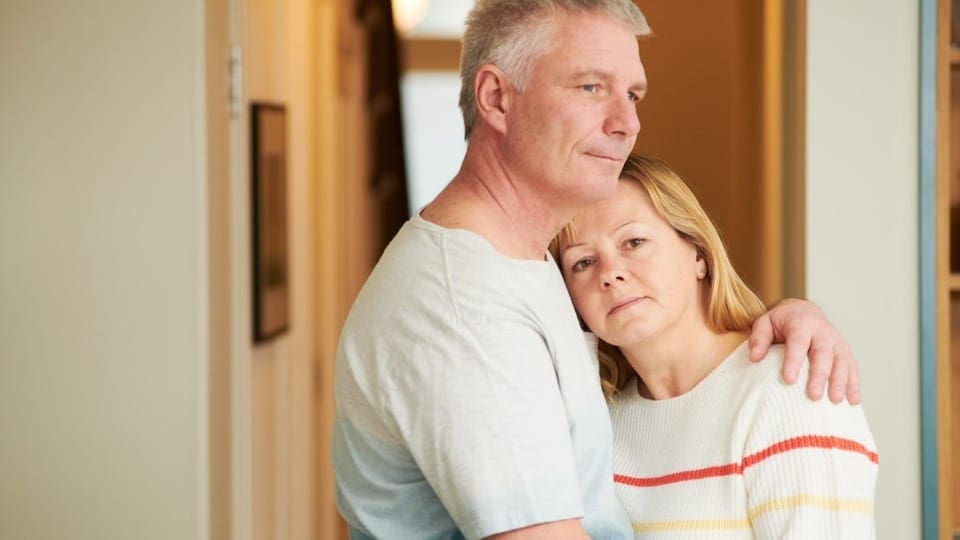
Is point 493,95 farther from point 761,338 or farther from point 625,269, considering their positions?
point 761,338

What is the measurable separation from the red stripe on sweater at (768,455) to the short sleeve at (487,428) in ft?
1.31

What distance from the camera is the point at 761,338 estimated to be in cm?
183

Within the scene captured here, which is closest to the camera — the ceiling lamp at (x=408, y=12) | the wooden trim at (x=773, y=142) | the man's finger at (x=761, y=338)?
the man's finger at (x=761, y=338)

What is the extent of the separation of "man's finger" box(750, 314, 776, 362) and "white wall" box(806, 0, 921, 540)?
2.80ft

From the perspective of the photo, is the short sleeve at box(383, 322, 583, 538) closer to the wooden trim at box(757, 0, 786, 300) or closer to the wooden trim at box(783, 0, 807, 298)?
the wooden trim at box(783, 0, 807, 298)

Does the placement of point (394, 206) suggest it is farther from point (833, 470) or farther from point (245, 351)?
point (833, 470)

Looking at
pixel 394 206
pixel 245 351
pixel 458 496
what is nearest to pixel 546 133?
pixel 458 496

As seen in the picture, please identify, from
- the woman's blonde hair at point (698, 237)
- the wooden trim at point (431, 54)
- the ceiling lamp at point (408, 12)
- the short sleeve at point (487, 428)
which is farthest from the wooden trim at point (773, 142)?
the wooden trim at point (431, 54)

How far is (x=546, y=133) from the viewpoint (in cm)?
157

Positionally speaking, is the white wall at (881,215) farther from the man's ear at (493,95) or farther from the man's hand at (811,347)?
the man's ear at (493,95)

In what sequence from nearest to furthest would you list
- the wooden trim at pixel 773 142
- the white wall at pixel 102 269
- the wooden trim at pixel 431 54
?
1. the white wall at pixel 102 269
2. the wooden trim at pixel 773 142
3. the wooden trim at pixel 431 54

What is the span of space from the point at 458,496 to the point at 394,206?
171 inches

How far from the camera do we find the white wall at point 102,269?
8.50ft

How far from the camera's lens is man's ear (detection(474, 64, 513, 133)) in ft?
5.19
